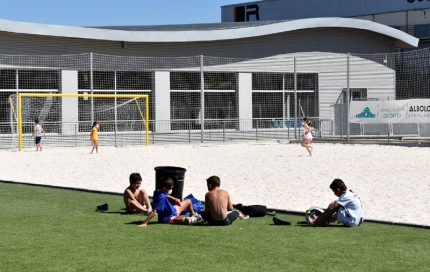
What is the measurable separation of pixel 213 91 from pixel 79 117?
6.70 metres

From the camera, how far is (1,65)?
29.9 m

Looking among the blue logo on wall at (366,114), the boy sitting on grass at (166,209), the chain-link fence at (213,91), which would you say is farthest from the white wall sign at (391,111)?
the boy sitting on grass at (166,209)

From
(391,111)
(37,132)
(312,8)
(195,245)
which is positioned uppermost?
(312,8)

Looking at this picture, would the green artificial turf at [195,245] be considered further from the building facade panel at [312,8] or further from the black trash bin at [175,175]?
the building facade panel at [312,8]

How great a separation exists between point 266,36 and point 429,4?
932 inches

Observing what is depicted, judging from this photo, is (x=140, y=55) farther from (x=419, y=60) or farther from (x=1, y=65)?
(x=419, y=60)

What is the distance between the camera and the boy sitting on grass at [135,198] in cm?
1151

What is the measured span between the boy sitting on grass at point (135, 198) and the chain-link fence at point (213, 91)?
18.6 meters

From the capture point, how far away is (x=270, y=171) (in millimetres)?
18875

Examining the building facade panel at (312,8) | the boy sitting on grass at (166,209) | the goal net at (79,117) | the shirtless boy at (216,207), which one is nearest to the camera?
the shirtless boy at (216,207)

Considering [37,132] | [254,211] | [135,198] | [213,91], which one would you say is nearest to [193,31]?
[213,91]

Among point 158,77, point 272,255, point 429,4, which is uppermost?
point 429,4

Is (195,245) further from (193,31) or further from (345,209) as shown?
(193,31)

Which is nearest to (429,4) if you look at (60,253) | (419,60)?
(419,60)
